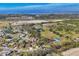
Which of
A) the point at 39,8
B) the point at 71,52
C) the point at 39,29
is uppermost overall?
the point at 39,8

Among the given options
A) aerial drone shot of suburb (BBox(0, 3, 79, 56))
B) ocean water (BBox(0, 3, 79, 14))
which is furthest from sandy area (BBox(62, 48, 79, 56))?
ocean water (BBox(0, 3, 79, 14))

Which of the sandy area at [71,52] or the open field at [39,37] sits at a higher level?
the open field at [39,37]

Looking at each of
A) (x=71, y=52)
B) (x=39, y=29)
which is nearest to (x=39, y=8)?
(x=39, y=29)

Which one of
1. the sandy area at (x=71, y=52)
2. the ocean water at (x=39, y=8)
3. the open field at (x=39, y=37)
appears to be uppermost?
the ocean water at (x=39, y=8)

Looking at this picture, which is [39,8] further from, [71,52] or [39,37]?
[71,52]

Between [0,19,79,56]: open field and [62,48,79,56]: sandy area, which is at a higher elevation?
[0,19,79,56]: open field

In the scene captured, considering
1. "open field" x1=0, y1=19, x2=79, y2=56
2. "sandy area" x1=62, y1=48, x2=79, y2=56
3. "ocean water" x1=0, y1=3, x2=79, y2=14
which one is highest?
"ocean water" x1=0, y1=3, x2=79, y2=14

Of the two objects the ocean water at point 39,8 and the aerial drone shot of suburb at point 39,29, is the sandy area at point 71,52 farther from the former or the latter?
the ocean water at point 39,8

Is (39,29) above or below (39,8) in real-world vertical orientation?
below

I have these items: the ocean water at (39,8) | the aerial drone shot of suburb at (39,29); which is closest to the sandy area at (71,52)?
the aerial drone shot of suburb at (39,29)

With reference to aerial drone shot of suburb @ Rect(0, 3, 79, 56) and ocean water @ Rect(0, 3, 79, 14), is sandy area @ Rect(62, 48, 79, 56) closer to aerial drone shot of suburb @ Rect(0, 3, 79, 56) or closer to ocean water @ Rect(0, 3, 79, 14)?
aerial drone shot of suburb @ Rect(0, 3, 79, 56)
